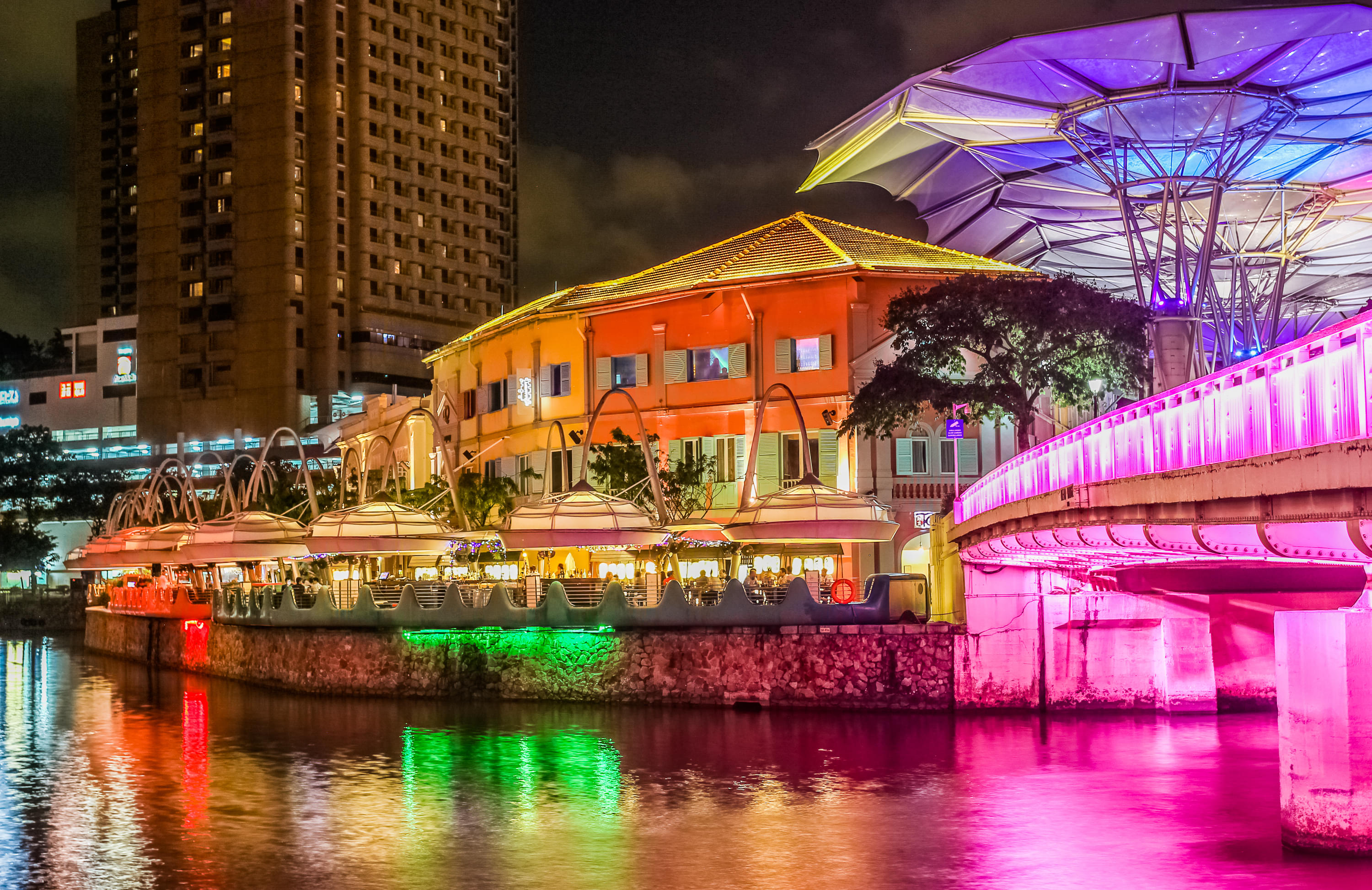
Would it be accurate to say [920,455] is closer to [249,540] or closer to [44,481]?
[249,540]

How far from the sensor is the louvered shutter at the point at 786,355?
190 feet

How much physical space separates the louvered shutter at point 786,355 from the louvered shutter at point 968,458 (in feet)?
22.0

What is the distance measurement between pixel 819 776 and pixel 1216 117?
26.5 m

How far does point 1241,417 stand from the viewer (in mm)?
19547

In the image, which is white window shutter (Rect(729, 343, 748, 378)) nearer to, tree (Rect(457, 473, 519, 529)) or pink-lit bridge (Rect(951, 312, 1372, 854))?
tree (Rect(457, 473, 519, 529))

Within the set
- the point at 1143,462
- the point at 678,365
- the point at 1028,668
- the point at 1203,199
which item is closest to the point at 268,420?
the point at 678,365

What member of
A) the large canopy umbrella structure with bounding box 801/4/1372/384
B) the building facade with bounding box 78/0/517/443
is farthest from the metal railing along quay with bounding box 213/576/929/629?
the building facade with bounding box 78/0/517/443

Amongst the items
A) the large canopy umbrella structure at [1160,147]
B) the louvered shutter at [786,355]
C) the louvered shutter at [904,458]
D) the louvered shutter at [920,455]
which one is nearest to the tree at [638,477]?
the louvered shutter at [786,355]

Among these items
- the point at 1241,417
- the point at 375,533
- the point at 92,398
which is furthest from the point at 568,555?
the point at 92,398

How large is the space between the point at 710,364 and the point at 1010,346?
14.0m

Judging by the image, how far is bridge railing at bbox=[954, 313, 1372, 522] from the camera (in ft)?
54.7

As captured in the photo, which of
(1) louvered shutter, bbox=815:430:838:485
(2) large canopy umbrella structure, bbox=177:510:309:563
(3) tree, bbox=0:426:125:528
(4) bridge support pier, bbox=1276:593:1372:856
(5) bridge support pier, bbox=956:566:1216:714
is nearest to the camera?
(4) bridge support pier, bbox=1276:593:1372:856

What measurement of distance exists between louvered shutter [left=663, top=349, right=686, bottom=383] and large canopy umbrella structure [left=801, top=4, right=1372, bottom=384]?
8113 mm

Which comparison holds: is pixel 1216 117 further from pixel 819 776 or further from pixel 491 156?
pixel 491 156
